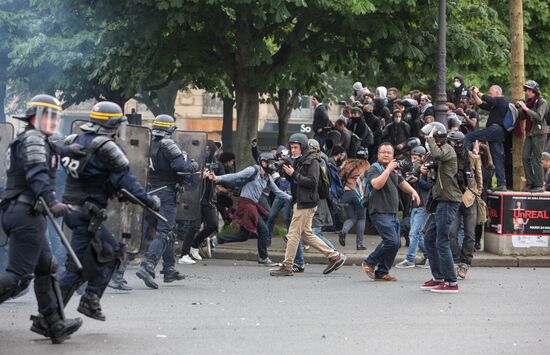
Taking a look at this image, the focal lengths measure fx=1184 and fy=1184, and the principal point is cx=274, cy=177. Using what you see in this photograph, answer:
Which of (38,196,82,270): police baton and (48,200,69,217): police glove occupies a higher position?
(48,200,69,217): police glove

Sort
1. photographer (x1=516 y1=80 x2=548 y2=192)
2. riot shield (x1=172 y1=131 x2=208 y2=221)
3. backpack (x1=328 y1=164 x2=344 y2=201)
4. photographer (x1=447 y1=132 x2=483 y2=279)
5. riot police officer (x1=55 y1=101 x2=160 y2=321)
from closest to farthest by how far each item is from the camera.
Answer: riot police officer (x1=55 y1=101 x2=160 y2=321), photographer (x1=447 y1=132 x2=483 y2=279), riot shield (x1=172 y1=131 x2=208 y2=221), backpack (x1=328 y1=164 x2=344 y2=201), photographer (x1=516 y1=80 x2=548 y2=192)

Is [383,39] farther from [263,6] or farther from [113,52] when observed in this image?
[113,52]

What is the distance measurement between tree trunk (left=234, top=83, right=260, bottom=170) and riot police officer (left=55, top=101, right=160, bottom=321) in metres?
10.5

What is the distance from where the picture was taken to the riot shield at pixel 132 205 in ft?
38.5

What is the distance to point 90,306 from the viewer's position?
877 cm

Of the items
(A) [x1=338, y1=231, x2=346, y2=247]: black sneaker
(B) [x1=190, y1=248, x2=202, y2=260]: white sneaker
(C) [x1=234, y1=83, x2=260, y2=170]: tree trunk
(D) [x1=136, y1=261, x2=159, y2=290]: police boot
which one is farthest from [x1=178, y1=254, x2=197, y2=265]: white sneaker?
(C) [x1=234, y1=83, x2=260, y2=170]: tree trunk

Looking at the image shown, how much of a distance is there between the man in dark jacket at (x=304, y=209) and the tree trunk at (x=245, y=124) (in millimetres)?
5439

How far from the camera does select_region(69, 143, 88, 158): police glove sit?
339 inches

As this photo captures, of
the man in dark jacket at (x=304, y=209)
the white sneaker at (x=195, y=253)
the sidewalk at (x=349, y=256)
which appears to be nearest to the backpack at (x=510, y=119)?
the sidewalk at (x=349, y=256)

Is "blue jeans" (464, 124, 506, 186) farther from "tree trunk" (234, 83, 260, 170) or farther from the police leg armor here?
the police leg armor

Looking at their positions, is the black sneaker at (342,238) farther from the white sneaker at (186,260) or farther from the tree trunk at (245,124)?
the tree trunk at (245,124)

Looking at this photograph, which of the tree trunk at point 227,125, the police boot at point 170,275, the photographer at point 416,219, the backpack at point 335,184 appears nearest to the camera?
the police boot at point 170,275

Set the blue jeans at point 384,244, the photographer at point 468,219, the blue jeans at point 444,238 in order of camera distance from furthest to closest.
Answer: the photographer at point 468,219 < the blue jeans at point 384,244 < the blue jeans at point 444,238

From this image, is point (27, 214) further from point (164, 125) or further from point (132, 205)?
point (164, 125)
